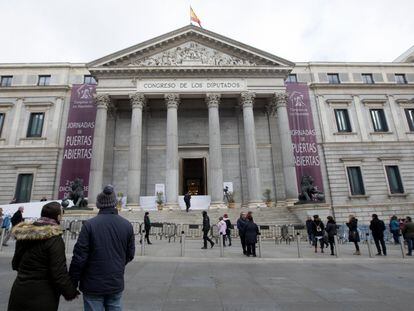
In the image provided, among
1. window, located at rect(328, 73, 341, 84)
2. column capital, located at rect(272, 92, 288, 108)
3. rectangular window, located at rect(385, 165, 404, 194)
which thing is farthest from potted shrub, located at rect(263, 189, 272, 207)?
window, located at rect(328, 73, 341, 84)

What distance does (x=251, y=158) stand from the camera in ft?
80.1

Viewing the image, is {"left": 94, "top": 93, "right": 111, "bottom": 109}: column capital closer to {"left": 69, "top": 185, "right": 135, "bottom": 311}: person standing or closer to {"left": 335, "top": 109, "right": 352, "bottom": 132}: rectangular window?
{"left": 69, "top": 185, "right": 135, "bottom": 311}: person standing

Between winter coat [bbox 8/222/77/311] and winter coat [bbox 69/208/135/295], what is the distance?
5.3 inches

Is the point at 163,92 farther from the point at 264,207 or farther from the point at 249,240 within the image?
the point at 249,240

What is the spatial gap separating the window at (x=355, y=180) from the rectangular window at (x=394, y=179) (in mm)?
2947

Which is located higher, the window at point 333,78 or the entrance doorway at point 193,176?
the window at point 333,78

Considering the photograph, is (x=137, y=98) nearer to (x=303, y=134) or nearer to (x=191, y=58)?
(x=191, y=58)

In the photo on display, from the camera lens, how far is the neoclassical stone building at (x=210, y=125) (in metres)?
25.7

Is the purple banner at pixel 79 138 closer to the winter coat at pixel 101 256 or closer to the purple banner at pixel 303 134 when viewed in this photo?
the purple banner at pixel 303 134

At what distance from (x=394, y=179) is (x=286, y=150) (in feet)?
45.5

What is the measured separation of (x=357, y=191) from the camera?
95.2 ft

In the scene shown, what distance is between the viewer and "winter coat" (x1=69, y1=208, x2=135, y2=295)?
2.90m

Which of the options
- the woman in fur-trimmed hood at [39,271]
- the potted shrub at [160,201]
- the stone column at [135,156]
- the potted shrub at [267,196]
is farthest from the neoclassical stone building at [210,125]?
the woman in fur-trimmed hood at [39,271]

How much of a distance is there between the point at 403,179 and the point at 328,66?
1514cm
